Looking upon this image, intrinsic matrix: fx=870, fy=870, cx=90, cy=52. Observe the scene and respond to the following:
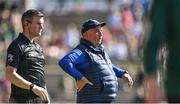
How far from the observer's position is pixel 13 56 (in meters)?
10.1

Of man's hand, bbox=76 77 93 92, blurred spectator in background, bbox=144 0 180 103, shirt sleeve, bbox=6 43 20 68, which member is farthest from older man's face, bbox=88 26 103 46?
blurred spectator in background, bbox=144 0 180 103

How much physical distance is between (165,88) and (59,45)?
1736 centimetres

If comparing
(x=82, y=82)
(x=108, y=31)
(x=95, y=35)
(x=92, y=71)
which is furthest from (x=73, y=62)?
(x=108, y=31)

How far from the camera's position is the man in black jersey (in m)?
10.0

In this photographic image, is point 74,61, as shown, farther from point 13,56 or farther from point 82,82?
point 13,56

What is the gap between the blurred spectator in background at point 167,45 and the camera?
6.45 meters

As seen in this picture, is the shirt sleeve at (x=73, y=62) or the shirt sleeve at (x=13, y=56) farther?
the shirt sleeve at (x=73, y=62)

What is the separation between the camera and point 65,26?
28.3 metres

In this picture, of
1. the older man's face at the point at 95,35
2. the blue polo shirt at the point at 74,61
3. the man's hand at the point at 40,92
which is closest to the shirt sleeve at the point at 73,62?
the blue polo shirt at the point at 74,61

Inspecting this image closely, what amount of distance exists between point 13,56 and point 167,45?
→ 3673 millimetres

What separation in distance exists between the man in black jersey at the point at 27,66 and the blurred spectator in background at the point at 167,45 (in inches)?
135

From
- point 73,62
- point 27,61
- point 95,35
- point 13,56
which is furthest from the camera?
point 95,35

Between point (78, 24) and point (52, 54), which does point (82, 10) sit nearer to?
point (78, 24)

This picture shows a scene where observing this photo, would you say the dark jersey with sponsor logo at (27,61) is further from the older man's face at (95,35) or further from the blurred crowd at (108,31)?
the blurred crowd at (108,31)
